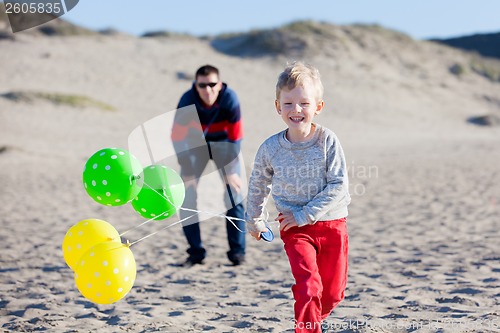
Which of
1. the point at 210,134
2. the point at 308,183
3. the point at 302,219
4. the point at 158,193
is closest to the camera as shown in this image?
the point at 302,219

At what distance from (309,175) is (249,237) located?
4.16m

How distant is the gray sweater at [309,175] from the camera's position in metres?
2.86

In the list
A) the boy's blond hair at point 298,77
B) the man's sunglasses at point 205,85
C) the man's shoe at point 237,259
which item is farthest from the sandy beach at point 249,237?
the man's sunglasses at point 205,85

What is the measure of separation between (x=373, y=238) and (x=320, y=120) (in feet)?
67.6

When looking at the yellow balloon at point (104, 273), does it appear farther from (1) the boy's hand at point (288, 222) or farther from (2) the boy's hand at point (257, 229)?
(1) the boy's hand at point (288, 222)

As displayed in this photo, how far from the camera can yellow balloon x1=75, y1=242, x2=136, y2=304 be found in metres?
2.90

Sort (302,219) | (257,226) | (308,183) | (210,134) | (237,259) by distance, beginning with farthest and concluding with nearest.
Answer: (237,259) < (210,134) < (257,226) < (308,183) < (302,219)

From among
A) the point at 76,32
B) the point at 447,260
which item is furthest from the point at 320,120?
the point at 447,260

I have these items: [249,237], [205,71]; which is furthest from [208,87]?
[249,237]

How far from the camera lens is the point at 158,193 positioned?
11.6 ft

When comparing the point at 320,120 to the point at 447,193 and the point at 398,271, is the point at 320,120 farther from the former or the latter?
the point at 398,271

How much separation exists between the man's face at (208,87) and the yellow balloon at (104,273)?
84.8 inches

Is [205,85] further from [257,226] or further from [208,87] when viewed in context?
[257,226]

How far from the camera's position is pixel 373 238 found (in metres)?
6.57
